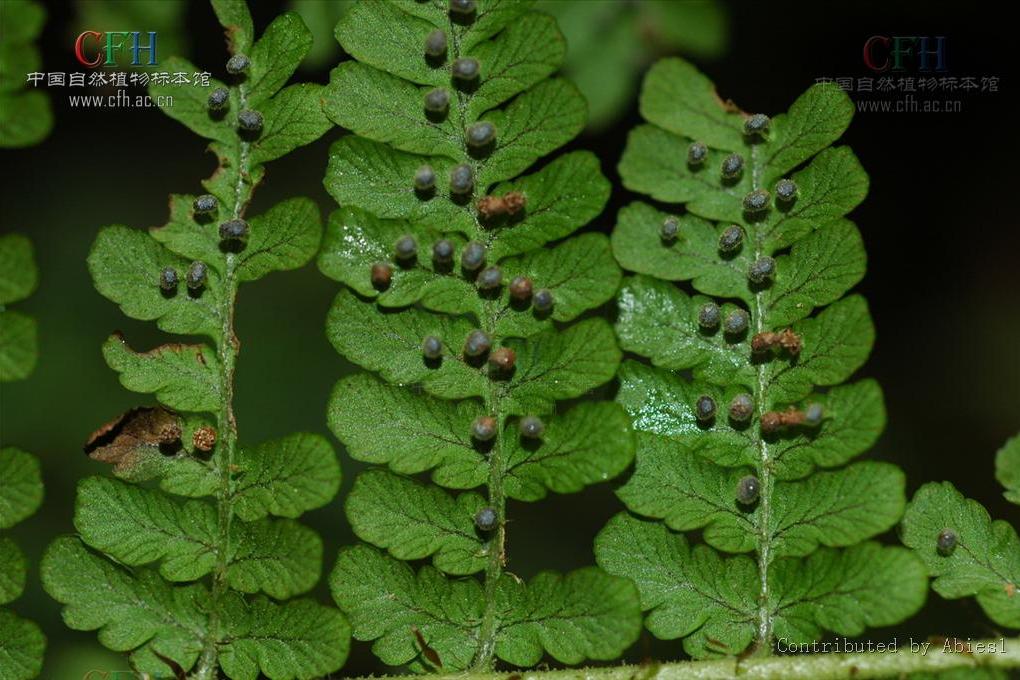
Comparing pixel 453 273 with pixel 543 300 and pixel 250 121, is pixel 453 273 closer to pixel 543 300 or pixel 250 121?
pixel 543 300

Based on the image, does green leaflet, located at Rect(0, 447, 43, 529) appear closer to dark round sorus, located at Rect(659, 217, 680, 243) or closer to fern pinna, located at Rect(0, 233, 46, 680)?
fern pinna, located at Rect(0, 233, 46, 680)

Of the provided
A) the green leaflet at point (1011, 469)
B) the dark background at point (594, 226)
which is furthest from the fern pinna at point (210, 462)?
the green leaflet at point (1011, 469)

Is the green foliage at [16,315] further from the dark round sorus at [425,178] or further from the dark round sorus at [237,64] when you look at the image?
the dark round sorus at [425,178]

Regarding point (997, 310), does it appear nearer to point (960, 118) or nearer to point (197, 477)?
point (960, 118)

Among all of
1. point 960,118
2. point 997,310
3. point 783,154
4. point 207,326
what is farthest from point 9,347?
point 997,310

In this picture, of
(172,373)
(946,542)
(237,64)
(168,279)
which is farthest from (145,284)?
(946,542)

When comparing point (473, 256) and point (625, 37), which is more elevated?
point (625, 37)
